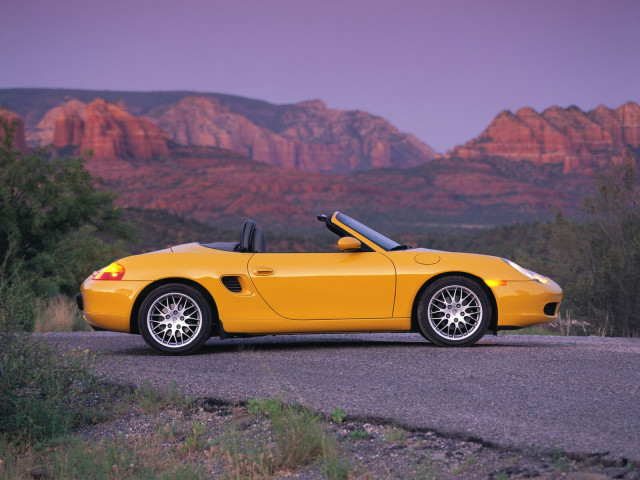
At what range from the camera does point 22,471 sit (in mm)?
5680

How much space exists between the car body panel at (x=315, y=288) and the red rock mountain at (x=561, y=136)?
446ft

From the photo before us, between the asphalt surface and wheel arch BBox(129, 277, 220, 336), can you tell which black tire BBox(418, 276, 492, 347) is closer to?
the asphalt surface

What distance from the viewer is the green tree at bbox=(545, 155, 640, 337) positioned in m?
17.3

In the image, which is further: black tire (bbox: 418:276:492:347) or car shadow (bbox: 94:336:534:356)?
car shadow (bbox: 94:336:534:356)

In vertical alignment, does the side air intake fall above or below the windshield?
below

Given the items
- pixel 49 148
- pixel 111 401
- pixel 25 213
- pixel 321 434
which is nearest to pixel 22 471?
pixel 111 401

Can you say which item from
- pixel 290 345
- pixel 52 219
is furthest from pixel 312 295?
pixel 52 219

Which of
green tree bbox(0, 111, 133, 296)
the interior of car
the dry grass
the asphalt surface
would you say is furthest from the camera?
green tree bbox(0, 111, 133, 296)

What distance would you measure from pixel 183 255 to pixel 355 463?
3817mm

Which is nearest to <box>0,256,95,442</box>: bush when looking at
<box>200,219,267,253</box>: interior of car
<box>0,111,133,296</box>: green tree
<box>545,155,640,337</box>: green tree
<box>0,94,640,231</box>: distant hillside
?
<box>200,219,267,253</box>: interior of car

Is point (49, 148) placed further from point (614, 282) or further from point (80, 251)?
point (614, 282)

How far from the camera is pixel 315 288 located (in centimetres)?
791

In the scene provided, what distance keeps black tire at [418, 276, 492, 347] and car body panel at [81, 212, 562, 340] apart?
0.36 feet

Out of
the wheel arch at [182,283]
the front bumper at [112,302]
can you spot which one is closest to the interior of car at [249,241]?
the wheel arch at [182,283]
